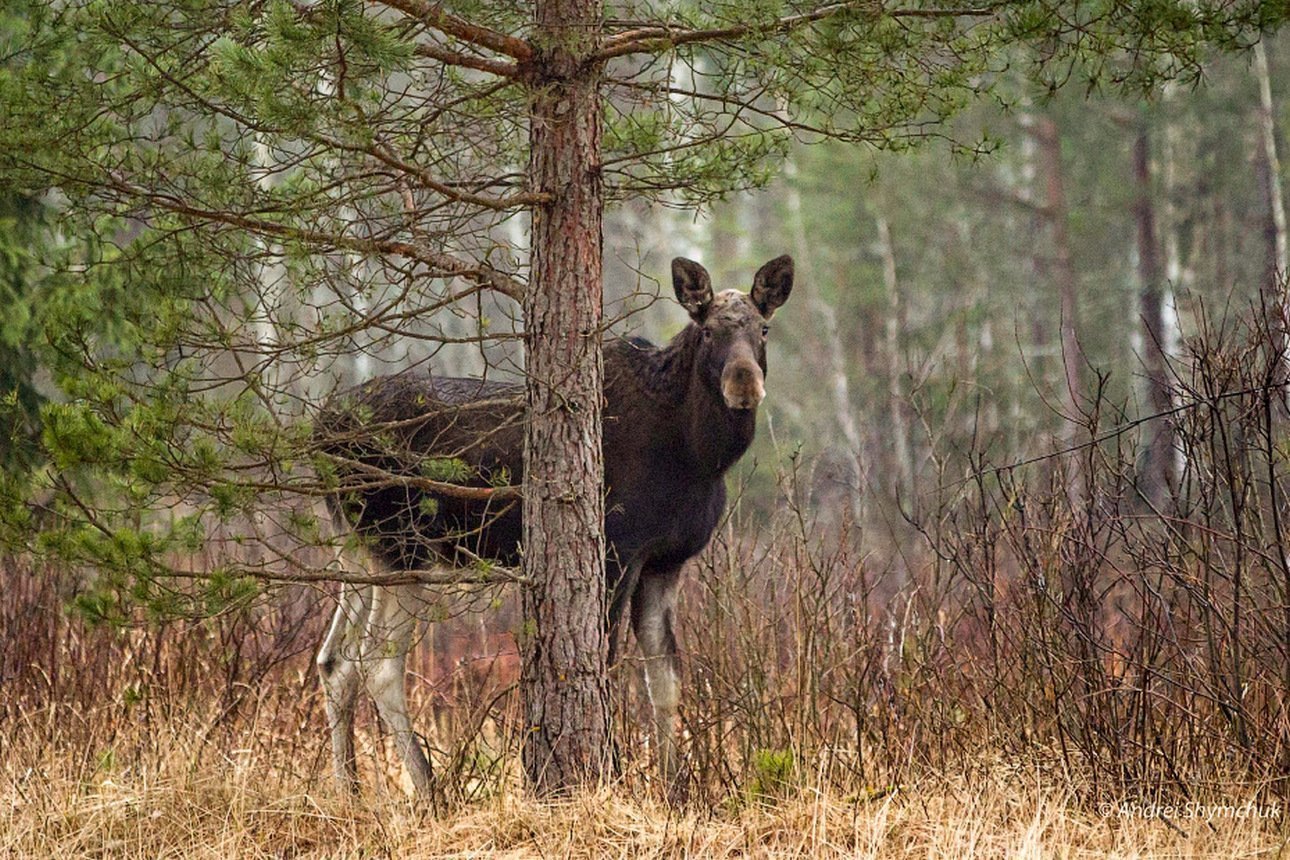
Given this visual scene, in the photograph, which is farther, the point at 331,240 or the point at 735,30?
the point at 735,30

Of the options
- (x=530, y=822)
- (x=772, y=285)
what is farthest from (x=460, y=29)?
Result: (x=530, y=822)

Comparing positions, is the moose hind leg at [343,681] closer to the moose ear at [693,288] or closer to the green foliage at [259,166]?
the green foliage at [259,166]

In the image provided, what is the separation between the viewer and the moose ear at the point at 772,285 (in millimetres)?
6934

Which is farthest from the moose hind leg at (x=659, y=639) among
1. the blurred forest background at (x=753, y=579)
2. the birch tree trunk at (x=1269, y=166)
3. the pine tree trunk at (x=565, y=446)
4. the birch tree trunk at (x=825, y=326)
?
the birch tree trunk at (x=825, y=326)

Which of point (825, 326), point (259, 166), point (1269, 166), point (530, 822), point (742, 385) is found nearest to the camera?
point (530, 822)

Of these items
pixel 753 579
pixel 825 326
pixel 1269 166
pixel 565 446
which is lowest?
pixel 753 579

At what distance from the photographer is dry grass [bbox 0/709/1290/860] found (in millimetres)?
5000

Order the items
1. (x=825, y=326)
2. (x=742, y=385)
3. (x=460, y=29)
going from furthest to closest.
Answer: (x=825, y=326), (x=742, y=385), (x=460, y=29)

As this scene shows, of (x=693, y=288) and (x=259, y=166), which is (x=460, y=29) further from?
(x=693, y=288)

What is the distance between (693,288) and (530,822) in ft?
9.43

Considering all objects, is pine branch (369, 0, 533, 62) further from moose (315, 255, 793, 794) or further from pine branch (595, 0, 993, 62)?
moose (315, 255, 793, 794)

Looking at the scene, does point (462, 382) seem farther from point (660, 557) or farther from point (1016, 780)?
point (1016, 780)

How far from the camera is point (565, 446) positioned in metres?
5.54

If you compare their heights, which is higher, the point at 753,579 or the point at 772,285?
the point at 772,285
